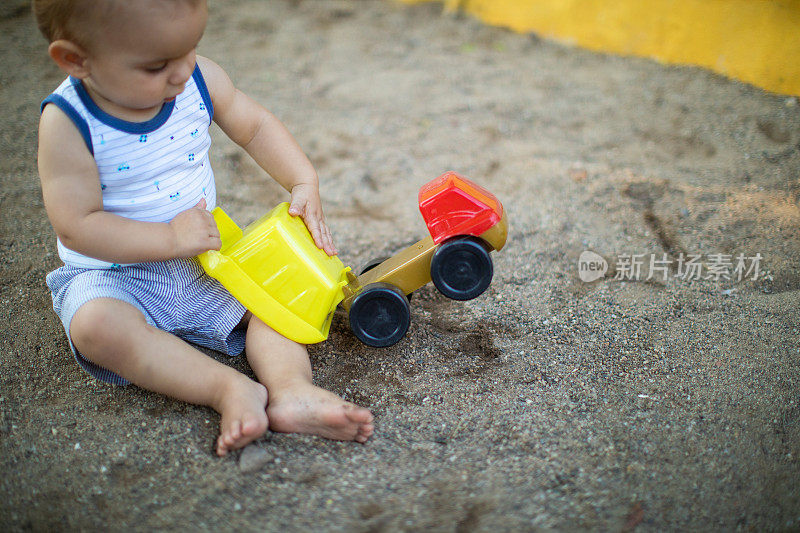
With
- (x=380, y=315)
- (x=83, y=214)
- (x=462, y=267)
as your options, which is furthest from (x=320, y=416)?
(x=83, y=214)

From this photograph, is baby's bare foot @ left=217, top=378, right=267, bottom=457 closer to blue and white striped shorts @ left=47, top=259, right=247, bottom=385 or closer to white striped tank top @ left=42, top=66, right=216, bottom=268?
blue and white striped shorts @ left=47, top=259, right=247, bottom=385

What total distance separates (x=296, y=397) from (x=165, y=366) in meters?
0.25

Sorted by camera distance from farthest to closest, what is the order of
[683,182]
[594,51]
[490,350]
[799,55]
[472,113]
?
1. [594,51]
2. [472,113]
3. [799,55]
4. [683,182]
5. [490,350]

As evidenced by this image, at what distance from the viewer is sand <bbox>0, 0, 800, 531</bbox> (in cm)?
100

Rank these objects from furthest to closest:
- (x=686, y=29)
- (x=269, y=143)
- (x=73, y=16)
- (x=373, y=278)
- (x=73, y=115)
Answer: (x=686, y=29) → (x=269, y=143) → (x=373, y=278) → (x=73, y=115) → (x=73, y=16)

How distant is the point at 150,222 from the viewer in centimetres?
Result: 116

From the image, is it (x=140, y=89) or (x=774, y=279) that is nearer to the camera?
(x=140, y=89)

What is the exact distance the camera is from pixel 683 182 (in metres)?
1.93

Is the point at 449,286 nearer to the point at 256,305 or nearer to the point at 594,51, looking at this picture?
the point at 256,305

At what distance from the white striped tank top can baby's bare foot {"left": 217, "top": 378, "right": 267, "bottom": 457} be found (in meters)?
0.36

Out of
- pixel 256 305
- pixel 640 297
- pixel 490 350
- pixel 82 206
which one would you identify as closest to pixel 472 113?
pixel 640 297

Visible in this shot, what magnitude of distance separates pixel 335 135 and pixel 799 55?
171 cm

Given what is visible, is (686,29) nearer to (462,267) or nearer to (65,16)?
(462,267)

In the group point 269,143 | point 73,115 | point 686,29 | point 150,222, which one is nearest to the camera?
point 73,115
